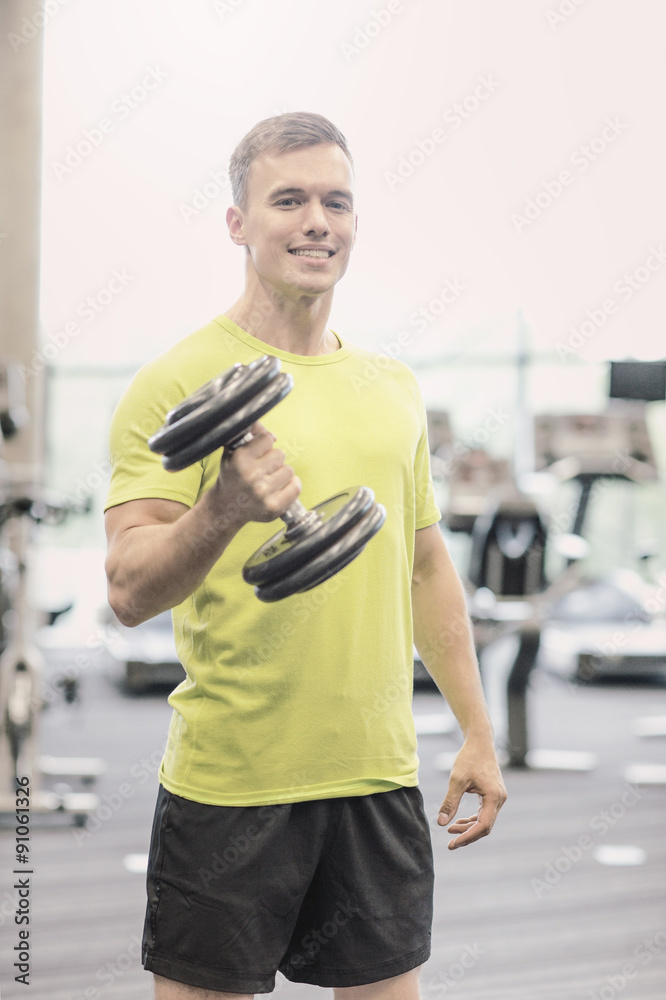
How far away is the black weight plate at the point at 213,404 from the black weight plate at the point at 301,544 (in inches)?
5.5

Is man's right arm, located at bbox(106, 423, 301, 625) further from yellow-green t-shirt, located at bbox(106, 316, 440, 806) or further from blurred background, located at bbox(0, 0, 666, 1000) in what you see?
blurred background, located at bbox(0, 0, 666, 1000)

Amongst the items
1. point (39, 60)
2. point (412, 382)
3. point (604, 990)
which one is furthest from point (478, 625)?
point (412, 382)

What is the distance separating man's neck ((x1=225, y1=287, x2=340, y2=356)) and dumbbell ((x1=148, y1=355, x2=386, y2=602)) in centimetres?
28

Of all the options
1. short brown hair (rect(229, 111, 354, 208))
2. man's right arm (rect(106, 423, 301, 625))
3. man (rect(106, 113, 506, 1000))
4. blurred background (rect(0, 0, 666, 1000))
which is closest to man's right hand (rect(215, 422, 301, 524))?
man's right arm (rect(106, 423, 301, 625))

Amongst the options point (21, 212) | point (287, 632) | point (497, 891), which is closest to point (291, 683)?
point (287, 632)

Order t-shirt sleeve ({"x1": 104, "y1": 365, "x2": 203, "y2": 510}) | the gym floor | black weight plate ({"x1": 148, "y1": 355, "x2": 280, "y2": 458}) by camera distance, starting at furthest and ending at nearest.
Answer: the gym floor < t-shirt sleeve ({"x1": 104, "y1": 365, "x2": 203, "y2": 510}) < black weight plate ({"x1": 148, "y1": 355, "x2": 280, "y2": 458})

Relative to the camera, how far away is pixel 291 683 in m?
1.17

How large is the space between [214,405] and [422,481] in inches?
21.4

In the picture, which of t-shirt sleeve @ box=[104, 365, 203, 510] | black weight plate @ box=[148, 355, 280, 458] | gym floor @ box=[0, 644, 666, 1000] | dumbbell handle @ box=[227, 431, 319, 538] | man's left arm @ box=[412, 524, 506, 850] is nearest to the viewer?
black weight plate @ box=[148, 355, 280, 458]

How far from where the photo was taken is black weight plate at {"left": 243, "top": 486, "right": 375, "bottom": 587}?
37.6 inches

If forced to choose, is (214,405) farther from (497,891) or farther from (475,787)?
(497,891)

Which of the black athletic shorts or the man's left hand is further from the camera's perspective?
the man's left hand

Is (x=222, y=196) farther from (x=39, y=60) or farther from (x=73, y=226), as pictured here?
(x=39, y=60)

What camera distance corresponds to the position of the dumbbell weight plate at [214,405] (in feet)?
2.91
